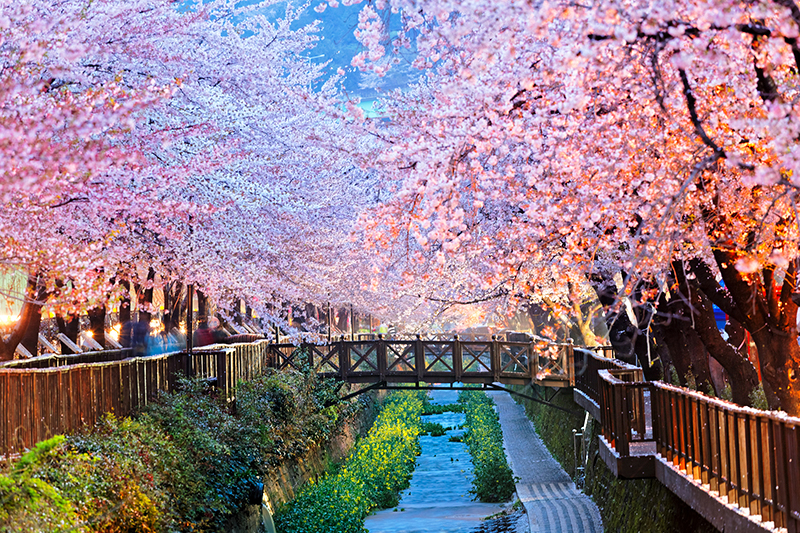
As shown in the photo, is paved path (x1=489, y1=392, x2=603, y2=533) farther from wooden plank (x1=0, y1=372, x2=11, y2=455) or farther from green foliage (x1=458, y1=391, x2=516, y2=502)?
wooden plank (x1=0, y1=372, x2=11, y2=455)

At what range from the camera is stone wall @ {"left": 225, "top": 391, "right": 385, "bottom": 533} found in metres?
14.8

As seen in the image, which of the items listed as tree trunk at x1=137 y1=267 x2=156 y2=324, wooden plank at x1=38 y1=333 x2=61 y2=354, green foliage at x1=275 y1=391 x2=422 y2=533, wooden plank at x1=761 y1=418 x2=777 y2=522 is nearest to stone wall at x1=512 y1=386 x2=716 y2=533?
wooden plank at x1=761 y1=418 x2=777 y2=522

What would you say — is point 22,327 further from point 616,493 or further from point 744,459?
point 744,459

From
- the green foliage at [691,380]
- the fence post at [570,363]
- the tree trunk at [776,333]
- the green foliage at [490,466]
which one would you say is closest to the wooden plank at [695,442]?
the tree trunk at [776,333]

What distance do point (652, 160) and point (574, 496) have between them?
12.6 m

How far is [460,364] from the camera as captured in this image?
2605cm

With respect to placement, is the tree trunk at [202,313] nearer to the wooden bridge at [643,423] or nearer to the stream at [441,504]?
the wooden bridge at [643,423]

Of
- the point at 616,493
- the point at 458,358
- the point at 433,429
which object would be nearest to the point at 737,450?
the point at 616,493

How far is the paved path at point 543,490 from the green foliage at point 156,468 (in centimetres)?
575

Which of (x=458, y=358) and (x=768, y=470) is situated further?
(x=458, y=358)

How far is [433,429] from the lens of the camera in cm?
3919

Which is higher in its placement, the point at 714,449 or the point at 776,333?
the point at 776,333

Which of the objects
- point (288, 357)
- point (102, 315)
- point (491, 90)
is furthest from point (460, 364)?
point (491, 90)

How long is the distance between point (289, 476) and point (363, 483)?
9.46 feet
